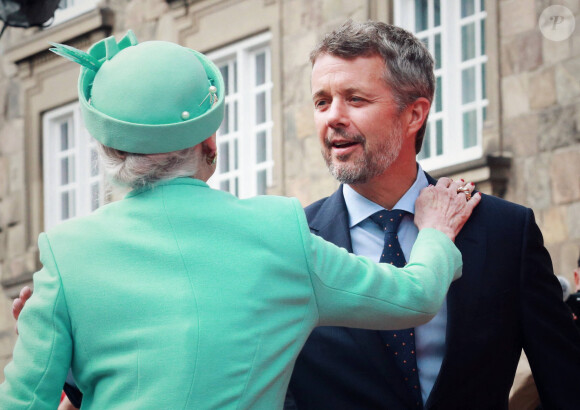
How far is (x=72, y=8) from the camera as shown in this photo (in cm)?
1478

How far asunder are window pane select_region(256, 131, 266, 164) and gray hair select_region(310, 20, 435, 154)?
27.4 ft

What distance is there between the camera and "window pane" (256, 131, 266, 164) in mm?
12695

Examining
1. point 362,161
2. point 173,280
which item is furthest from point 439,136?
point 173,280

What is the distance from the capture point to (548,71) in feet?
31.0

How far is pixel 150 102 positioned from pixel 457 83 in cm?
764

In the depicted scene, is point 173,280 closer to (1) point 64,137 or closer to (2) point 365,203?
(2) point 365,203

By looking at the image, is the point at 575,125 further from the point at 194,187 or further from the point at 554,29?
the point at 194,187

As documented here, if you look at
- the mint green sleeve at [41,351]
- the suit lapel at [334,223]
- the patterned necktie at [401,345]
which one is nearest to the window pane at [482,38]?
the suit lapel at [334,223]

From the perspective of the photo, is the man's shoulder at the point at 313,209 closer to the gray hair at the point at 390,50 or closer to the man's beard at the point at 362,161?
the man's beard at the point at 362,161

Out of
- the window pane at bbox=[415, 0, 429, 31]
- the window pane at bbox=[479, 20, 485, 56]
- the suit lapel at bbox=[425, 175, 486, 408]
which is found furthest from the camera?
the window pane at bbox=[415, 0, 429, 31]

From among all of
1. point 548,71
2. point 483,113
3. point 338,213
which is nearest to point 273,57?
point 483,113

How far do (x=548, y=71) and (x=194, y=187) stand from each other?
6713 mm

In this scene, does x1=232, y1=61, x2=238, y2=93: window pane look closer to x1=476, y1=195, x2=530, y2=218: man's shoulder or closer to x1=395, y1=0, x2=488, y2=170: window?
x1=395, y1=0, x2=488, y2=170: window

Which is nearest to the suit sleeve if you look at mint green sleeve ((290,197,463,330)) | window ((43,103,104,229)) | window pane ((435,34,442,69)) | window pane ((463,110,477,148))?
mint green sleeve ((290,197,463,330))
